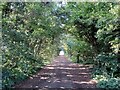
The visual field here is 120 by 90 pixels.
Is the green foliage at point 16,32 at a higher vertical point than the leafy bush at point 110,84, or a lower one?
higher

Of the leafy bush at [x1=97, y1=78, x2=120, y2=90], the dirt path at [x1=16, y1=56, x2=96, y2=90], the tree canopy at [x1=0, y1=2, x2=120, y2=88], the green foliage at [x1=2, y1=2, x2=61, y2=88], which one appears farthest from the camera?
the dirt path at [x1=16, y1=56, x2=96, y2=90]

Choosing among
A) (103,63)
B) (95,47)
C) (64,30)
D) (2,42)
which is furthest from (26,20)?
(64,30)

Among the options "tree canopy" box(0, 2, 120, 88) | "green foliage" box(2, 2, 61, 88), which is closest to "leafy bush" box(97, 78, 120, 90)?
"tree canopy" box(0, 2, 120, 88)

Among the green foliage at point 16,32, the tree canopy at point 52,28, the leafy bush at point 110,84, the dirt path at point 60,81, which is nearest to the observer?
the green foliage at point 16,32

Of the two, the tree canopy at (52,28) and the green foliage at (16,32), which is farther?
the tree canopy at (52,28)

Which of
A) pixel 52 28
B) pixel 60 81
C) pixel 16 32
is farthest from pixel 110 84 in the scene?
pixel 52 28

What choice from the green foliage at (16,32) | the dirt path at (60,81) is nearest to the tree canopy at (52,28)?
the green foliage at (16,32)

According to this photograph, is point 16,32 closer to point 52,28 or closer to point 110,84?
point 110,84

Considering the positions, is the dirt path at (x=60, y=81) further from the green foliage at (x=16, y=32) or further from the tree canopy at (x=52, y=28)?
the green foliage at (x=16, y=32)

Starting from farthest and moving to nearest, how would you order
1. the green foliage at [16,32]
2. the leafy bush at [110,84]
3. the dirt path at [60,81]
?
the dirt path at [60,81], the leafy bush at [110,84], the green foliage at [16,32]

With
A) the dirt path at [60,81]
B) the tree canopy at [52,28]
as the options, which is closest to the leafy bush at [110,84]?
the tree canopy at [52,28]

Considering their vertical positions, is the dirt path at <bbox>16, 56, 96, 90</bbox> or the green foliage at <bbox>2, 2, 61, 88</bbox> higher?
the green foliage at <bbox>2, 2, 61, 88</bbox>

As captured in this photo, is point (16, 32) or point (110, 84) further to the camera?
point (110, 84)

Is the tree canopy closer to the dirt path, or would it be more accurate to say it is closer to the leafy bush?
the leafy bush
